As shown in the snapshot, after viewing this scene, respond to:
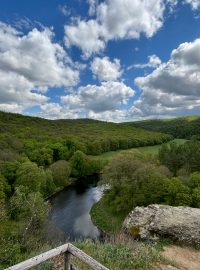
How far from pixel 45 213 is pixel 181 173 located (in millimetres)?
32984

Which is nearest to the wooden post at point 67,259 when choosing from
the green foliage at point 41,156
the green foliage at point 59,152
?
the green foliage at point 41,156

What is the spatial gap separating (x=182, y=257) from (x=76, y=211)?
3816 cm

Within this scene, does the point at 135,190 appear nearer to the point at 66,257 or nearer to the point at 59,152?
the point at 66,257

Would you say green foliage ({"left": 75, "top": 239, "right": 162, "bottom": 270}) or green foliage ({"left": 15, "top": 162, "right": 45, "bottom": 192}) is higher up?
green foliage ({"left": 75, "top": 239, "right": 162, "bottom": 270})

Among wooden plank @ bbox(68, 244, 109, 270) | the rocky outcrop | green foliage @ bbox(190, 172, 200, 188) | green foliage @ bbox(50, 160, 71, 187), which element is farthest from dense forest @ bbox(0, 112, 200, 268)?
the rocky outcrop

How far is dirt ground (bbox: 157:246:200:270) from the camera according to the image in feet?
37.4

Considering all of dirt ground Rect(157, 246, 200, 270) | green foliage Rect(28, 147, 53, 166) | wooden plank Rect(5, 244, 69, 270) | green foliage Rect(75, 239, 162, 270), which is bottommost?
green foliage Rect(28, 147, 53, 166)

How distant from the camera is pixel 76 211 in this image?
48938mm

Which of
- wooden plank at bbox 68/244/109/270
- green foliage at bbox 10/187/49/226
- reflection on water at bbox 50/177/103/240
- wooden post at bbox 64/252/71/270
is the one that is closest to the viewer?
wooden plank at bbox 68/244/109/270

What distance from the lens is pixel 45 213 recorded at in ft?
108

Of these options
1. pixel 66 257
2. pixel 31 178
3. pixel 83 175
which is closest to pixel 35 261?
pixel 66 257

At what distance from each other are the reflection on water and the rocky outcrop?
15.7m

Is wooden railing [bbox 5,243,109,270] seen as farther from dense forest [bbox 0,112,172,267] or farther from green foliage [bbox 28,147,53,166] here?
green foliage [bbox 28,147,53,166]

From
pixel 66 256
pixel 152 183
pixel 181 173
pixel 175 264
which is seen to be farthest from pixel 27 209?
pixel 181 173
